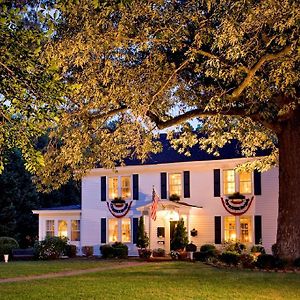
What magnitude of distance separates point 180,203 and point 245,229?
347 centimetres

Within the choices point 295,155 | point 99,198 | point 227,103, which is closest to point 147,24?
point 227,103

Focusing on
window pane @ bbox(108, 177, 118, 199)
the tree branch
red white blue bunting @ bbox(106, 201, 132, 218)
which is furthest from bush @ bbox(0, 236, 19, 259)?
the tree branch

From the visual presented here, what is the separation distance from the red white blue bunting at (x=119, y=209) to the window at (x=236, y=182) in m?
5.60

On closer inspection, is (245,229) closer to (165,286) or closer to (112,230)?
(112,230)

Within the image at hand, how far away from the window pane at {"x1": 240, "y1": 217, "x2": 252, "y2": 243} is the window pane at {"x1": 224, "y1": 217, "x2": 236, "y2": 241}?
41cm

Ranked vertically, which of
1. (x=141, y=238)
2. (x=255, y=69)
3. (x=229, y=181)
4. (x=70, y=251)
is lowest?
(x=70, y=251)

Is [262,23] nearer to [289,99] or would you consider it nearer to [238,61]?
[238,61]

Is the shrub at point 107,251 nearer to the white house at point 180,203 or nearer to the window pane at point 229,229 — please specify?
the white house at point 180,203

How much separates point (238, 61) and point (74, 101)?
14.4ft

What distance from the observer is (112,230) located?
34.4 m

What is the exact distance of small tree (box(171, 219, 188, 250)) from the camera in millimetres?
30906

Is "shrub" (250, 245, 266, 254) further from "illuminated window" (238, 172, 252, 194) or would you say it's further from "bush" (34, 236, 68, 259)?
"bush" (34, 236, 68, 259)

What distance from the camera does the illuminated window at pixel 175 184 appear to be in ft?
107

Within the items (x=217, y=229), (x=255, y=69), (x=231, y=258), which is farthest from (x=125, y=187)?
(x=255, y=69)
